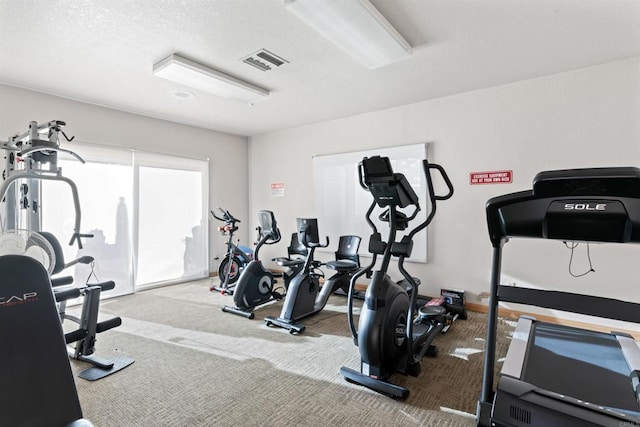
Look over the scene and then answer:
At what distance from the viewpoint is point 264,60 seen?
9.99 feet

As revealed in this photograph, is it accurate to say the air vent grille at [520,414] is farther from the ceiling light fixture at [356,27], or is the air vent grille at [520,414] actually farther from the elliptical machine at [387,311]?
the ceiling light fixture at [356,27]

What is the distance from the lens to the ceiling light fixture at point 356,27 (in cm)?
208

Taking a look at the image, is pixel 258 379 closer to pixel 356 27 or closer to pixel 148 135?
pixel 356 27

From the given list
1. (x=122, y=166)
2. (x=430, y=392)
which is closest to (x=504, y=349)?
(x=430, y=392)

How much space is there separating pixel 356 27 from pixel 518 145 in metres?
2.44

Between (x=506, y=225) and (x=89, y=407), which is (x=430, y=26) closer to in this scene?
(x=506, y=225)

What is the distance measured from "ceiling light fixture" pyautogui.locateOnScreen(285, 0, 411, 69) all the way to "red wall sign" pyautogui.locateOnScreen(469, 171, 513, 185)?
1805 millimetres

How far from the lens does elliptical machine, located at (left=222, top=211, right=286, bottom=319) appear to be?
12.8 ft

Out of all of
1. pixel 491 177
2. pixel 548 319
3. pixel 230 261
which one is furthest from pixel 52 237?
pixel 548 319

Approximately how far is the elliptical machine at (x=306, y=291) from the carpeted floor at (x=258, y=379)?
0.42 ft

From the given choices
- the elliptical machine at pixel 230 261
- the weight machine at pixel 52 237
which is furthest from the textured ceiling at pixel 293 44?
the elliptical machine at pixel 230 261

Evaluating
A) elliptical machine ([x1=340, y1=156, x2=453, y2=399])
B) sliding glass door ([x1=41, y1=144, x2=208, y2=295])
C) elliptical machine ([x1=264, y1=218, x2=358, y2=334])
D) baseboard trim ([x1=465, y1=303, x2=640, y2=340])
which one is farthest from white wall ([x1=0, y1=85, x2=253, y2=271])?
baseboard trim ([x1=465, y1=303, x2=640, y2=340])

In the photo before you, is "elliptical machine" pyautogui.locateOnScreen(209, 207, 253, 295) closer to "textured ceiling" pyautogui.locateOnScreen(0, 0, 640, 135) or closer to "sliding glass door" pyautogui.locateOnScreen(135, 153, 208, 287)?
"sliding glass door" pyautogui.locateOnScreen(135, 153, 208, 287)

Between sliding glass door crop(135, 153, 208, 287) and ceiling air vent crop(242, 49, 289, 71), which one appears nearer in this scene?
ceiling air vent crop(242, 49, 289, 71)
